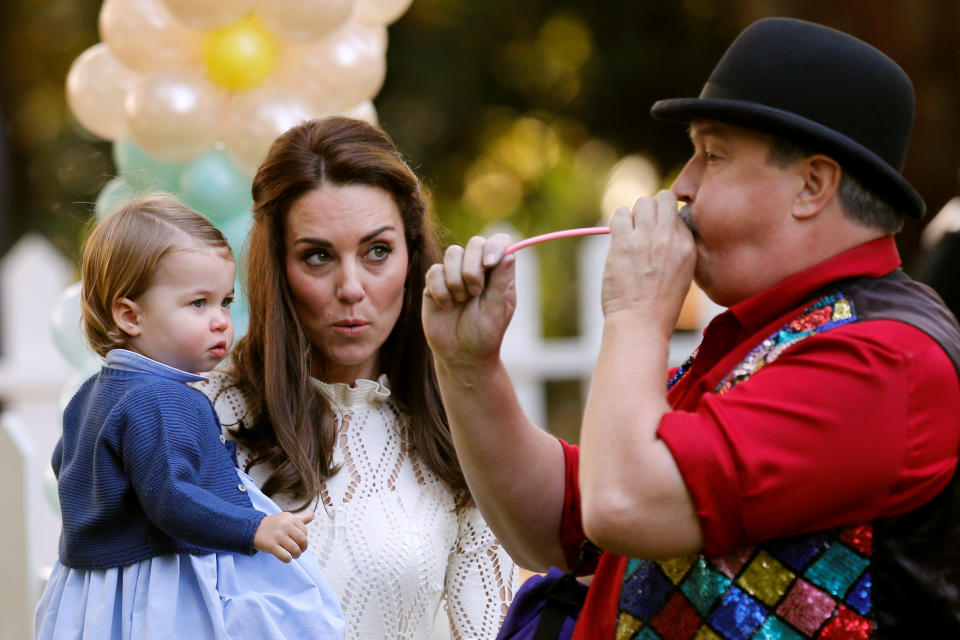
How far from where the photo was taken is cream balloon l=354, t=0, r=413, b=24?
13.1 feet

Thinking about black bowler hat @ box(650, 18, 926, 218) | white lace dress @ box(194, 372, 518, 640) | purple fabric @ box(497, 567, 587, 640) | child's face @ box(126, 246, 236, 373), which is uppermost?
black bowler hat @ box(650, 18, 926, 218)

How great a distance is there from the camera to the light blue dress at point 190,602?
1.88 m

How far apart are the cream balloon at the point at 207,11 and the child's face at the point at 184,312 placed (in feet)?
5.61

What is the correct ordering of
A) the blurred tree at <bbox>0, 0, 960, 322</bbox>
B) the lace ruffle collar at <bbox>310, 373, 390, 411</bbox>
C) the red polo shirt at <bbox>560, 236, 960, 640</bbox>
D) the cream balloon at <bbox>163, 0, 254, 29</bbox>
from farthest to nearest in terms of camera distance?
1. the blurred tree at <bbox>0, 0, 960, 322</bbox>
2. the cream balloon at <bbox>163, 0, 254, 29</bbox>
3. the lace ruffle collar at <bbox>310, 373, 390, 411</bbox>
4. the red polo shirt at <bbox>560, 236, 960, 640</bbox>

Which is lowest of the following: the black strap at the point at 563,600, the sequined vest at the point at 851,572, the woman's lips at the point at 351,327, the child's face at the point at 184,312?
the black strap at the point at 563,600

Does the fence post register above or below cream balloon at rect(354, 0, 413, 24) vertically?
below

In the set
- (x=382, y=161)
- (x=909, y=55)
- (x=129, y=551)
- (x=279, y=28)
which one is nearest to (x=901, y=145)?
(x=382, y=161)

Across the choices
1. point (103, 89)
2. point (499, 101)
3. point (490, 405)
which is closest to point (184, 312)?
point (490, 405)

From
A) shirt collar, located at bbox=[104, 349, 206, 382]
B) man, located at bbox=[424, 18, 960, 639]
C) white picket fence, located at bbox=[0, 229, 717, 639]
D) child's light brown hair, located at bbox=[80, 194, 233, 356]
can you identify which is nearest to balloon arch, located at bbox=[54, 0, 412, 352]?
white picket fence, located at bbox=[0, 229, 717, 639]

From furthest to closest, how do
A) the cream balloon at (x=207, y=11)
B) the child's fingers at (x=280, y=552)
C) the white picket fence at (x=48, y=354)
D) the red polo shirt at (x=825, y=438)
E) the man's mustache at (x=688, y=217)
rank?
1. the white picket fence at (x=48, y=354)
2. the cream balloon at (x=207, y=11)
3. the child's fingers at (x=280, y=552)
4. the man's mustache at (x=688, y=217)
5. the red polo shirt at (x=825, y=438)

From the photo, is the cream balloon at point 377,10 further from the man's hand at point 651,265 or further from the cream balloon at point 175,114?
the man's hand at point 651,265

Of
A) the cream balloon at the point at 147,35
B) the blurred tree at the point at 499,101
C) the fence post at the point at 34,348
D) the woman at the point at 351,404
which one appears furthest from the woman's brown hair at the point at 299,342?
the blurred tree at the point at 499,101

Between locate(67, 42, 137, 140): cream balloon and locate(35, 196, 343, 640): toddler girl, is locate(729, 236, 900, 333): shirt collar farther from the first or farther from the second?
locate(67, 42, 137, 140): cream balloon

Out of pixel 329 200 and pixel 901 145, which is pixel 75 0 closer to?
pixel 329 200
